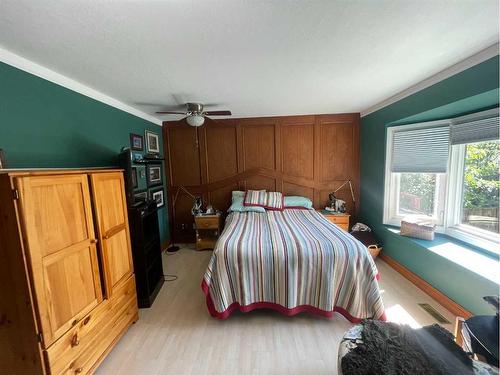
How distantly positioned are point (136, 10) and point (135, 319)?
2362 mm

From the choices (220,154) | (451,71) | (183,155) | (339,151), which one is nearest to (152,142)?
(183,155)

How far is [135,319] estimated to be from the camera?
1.93 meters

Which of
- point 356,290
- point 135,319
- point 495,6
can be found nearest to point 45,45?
point 135,319

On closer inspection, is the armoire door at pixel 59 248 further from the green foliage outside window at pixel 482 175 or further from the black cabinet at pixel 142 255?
the green foliage outside window at pixel 482 175

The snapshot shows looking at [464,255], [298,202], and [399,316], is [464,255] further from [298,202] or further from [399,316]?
[298,202]

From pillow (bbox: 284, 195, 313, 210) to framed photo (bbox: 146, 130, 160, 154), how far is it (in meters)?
2.35

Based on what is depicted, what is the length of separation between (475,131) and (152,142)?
4.05m

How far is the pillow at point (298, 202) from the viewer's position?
341 centimetres

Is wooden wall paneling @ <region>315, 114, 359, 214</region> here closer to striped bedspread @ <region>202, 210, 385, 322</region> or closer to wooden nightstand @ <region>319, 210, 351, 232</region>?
wooden nightstand @ <region>319, 210, 351, 232</region>

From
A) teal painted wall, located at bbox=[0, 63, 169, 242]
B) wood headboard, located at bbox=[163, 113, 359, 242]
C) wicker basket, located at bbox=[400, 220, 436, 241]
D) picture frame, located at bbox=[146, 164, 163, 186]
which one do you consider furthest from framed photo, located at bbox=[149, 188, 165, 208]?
wicker basket, located at bbox=[400, 220, 436, 241]

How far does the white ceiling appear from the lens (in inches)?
43.7

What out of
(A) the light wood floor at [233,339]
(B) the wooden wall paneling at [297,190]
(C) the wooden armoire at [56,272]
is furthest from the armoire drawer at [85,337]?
(B) the wooden wall paneling at [297,190]

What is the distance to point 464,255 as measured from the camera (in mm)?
2006

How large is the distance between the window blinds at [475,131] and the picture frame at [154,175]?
12.8 ft
